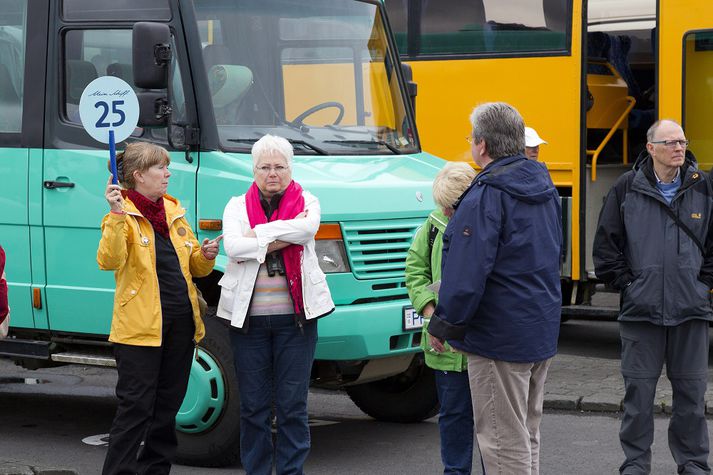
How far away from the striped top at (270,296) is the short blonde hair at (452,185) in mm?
804

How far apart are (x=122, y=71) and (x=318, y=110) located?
115 centimetres

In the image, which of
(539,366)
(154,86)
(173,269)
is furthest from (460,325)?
(154,86)

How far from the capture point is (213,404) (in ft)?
22.8

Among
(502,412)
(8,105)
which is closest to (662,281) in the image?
(502,412)

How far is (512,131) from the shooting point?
16.8 ft

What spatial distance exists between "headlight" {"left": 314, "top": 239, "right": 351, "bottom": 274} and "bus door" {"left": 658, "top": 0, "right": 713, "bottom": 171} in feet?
14.7

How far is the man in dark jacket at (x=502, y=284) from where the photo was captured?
494 centimetres

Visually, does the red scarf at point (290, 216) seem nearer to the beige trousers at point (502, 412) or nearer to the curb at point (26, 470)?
the beige trousers at point (502, 412)

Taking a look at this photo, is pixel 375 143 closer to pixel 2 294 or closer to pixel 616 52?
pixel 2 294

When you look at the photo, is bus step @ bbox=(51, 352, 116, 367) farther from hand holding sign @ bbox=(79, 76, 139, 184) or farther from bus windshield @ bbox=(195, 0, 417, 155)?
hand holding sign @ bbox=(79, 76, 139, 184)

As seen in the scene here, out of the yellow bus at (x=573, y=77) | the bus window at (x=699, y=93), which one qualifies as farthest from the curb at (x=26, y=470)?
the bus window at (x=699, y=93)

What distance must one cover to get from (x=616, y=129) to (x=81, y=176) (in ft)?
17.9

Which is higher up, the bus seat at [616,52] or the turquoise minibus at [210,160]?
the bus seat at [616,52]

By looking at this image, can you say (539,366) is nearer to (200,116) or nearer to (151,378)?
(151,378)
